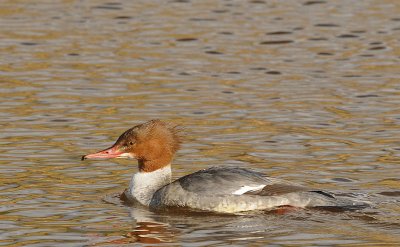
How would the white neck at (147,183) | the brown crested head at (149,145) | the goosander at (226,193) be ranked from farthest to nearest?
the brown crested head at (149,145) < the white neck at (147,183) < the goosander at (226,193)

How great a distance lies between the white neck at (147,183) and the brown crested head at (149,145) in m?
0.07


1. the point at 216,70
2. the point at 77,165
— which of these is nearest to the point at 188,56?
the point at 216,70

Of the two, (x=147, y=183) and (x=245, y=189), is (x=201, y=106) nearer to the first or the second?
(x=147, y=183)

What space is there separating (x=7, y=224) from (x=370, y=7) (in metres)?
13.5

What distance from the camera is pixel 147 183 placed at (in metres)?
13.6

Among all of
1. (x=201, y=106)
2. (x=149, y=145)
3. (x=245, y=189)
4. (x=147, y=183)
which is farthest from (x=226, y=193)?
(x=201, y=106)

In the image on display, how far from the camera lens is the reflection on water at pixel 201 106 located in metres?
12.2

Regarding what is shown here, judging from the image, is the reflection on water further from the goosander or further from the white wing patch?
→ the white wing patch

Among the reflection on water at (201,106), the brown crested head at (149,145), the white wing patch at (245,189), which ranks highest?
the brown crested head at (149,145)

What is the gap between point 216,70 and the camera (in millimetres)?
19906

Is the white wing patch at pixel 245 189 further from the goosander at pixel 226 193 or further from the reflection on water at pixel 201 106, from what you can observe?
the reflection on water at pixel 201 106

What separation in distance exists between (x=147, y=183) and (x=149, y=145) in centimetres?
45

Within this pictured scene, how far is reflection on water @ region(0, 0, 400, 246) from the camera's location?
40.2 ft

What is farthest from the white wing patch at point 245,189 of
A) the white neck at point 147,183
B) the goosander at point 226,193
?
the white neck at point 147,183
